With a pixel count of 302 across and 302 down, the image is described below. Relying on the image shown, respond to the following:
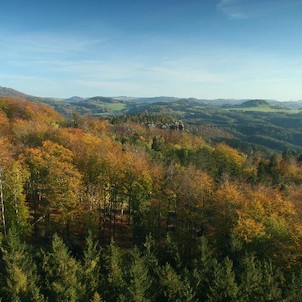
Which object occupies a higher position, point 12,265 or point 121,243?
point 12,265

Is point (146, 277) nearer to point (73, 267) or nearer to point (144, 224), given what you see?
point (73, 267)

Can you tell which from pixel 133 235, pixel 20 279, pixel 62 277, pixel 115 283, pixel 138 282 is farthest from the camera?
pixel 133 235

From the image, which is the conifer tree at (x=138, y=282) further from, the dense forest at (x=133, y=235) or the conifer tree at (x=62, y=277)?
the conifer tree at (x=62, y=277)

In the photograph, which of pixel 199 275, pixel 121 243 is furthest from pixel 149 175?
pixel 199 275

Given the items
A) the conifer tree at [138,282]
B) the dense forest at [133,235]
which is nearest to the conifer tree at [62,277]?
the dense forest at [133,235]

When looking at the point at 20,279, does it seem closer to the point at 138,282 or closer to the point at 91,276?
the point at 91,276

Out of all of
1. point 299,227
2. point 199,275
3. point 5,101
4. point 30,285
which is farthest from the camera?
point 5,101

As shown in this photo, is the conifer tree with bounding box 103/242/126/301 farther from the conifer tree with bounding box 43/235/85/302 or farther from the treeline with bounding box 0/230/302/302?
the conifer tree with bounding box 43/235/85/302

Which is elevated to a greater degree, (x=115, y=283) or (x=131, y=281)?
(x=131, y=281)

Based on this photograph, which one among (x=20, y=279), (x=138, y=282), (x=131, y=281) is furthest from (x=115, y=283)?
(x=20, y=279)
